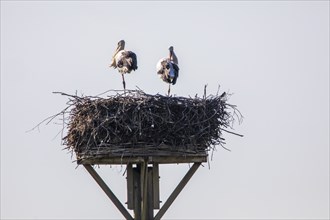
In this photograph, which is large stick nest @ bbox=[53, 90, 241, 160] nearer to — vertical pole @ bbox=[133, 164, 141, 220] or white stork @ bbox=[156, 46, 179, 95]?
vertical pole @ bbox=[133, 164, 141, 220]

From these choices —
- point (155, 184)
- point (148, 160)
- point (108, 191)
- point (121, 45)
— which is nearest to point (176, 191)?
point (155, 184)

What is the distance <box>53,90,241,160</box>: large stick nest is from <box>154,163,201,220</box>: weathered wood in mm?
232

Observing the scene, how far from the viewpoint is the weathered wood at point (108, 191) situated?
1245 cm

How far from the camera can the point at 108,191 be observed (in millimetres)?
12656

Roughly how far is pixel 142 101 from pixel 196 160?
1.12 metres

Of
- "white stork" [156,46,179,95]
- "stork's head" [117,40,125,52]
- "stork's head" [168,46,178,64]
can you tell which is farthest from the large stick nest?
"stork's head" [117,40,125,52]

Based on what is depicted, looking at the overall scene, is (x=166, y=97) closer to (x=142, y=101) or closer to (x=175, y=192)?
(x=142, y=101)

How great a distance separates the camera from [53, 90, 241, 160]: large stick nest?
509 inches

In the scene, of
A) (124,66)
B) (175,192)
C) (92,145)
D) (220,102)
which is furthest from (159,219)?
(124,66)

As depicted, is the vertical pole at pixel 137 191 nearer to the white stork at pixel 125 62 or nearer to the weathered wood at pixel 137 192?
the weathered wood at pixel 137 192

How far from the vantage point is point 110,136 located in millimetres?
13070

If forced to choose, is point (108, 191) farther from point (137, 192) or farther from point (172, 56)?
point (172, 56)

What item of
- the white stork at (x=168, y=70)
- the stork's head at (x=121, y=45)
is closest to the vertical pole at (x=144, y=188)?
the white stork at (x=168, y=70)

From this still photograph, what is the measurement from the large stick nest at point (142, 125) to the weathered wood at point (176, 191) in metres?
0.23
